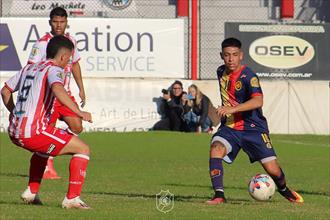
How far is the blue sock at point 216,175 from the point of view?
10.8 m

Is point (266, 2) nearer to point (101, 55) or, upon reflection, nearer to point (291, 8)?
point (291, 8)

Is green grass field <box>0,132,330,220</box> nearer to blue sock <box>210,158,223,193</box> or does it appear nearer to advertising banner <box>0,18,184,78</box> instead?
blue sock <box>210,158,223,193</box>

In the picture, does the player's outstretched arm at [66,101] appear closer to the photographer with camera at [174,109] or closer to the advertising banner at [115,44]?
the photographer with camera at [174,109]

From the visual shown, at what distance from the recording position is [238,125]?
11102 mm

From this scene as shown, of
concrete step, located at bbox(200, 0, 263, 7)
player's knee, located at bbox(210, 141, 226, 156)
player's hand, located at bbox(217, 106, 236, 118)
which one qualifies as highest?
concrete step, located at bbox(200, 0, 263, 7)

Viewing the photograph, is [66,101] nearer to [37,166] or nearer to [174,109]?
[37,166]

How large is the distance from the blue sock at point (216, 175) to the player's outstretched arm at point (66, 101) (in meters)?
2.14

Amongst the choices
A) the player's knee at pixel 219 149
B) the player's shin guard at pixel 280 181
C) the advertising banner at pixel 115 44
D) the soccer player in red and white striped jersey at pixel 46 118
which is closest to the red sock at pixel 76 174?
the soccer player in red and white striped jersey at pixel 46 118

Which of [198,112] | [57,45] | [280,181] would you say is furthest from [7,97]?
[198,112]

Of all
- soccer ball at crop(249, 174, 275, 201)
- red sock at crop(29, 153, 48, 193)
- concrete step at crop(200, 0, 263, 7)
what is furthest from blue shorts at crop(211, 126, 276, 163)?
concrete step at crop(200, 0, 263, 7)

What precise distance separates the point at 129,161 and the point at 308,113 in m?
8.60

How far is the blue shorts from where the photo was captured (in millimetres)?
11047

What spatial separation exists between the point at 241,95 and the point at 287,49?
16.0 m

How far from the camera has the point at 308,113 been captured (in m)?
25.5
